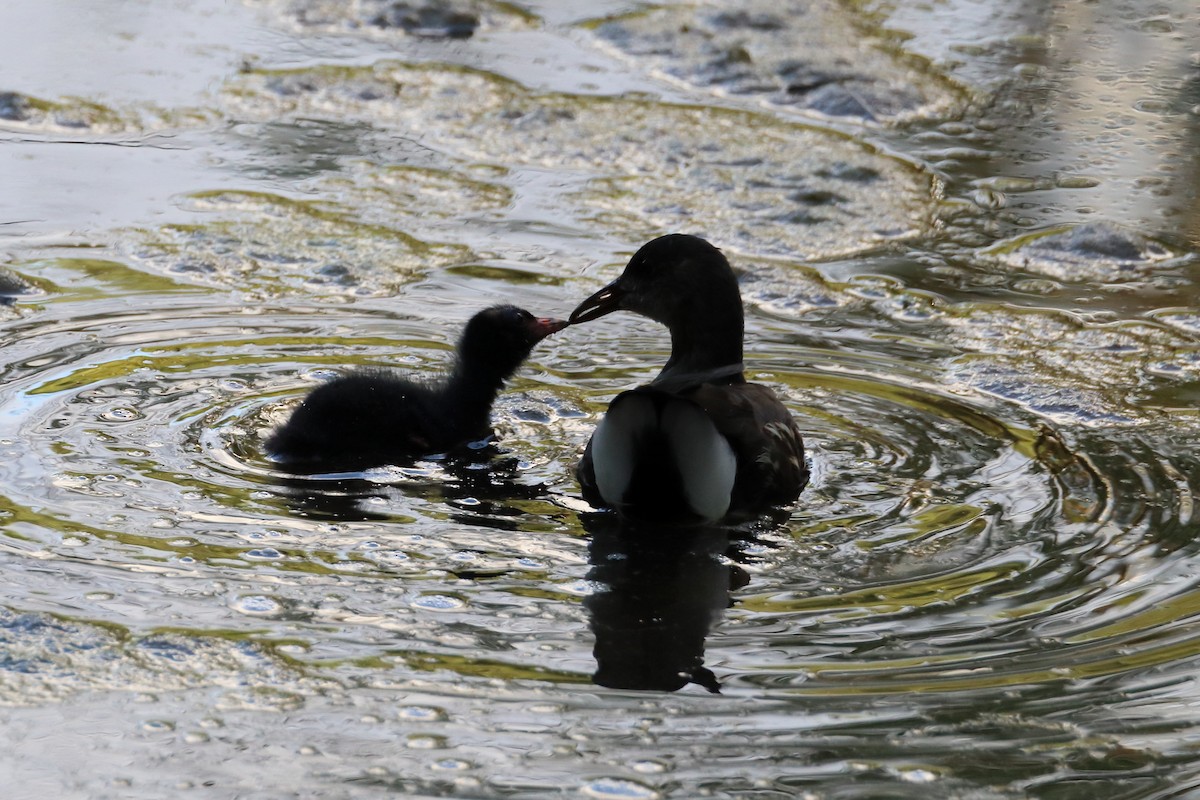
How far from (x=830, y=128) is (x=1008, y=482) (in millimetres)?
3619

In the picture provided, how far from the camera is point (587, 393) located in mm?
5473

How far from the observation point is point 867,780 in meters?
3.05

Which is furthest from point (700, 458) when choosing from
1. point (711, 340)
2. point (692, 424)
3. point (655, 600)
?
point (711, 340)

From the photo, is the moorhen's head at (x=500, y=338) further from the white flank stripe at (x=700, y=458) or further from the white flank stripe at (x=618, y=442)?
the white flank stripe at (x=700, y=458)

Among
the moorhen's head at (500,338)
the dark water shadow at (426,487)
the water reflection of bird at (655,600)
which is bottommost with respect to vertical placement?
the water reflection of bird at (655,600)

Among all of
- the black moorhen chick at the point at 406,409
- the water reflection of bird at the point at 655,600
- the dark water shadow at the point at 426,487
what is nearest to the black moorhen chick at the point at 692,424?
the water reflection of bird at the point at 655,600

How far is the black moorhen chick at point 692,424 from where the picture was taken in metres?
4.34

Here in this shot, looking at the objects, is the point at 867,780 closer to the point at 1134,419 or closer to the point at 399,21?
the point at 1134,419

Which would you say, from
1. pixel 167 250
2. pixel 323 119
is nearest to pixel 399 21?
pixel 323 119

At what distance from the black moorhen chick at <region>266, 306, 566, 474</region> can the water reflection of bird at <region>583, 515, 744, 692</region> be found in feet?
2.49

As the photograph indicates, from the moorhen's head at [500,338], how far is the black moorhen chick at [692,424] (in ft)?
1.10

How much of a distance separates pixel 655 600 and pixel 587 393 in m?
1.55

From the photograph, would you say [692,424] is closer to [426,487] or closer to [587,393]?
[426,487]

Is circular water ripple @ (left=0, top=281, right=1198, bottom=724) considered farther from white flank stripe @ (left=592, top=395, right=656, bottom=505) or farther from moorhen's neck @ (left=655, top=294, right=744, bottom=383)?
moorhen's neck @ (left=655, top=294, right=744, bottom=383)
